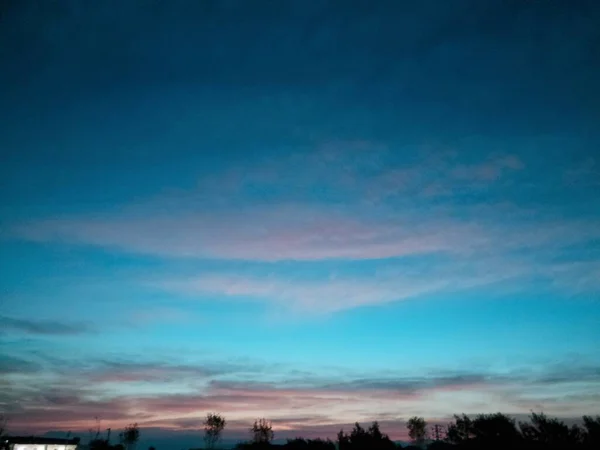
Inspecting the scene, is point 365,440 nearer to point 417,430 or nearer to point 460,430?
point 460,430

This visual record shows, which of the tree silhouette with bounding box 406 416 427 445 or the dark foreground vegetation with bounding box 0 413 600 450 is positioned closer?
the dark foreground vegetation with bounding box 0 413 600 450

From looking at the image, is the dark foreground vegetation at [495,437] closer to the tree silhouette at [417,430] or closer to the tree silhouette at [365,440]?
the tree silhouette at [365,440]

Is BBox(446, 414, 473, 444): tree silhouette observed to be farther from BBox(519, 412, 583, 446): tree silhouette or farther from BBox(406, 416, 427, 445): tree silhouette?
BBox(406, 416, 427, 445): tree silhouette

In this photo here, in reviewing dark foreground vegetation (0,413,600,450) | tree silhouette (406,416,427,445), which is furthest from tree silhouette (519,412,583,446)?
tree silhouette (406,416,427,445)

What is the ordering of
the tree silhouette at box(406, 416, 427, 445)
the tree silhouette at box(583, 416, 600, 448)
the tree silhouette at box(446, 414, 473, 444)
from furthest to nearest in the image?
the tree silhouette at box(406, 416, 427, 445), the tree silhouette at box(446, 414, 473, 444), the tree silhouette at box(583, 416, 600, 448)

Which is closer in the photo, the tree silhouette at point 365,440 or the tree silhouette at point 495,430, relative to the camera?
the tree silhouette at point 495,430

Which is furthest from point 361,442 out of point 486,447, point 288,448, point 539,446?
point 539,446

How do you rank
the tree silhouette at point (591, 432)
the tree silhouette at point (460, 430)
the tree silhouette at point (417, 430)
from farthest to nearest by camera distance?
the tree silhouette at point (417, 430)
the tree silhouette at point (460, 430)
the tree silhouette at point (591, 432)

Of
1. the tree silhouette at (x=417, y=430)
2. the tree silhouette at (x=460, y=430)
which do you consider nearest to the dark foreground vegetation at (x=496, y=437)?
the tree silhouette at (x=460, y=430)

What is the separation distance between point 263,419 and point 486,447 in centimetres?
7689

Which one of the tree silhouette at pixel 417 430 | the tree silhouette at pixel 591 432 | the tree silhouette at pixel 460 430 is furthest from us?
the tree silhouette at pixel 417 430

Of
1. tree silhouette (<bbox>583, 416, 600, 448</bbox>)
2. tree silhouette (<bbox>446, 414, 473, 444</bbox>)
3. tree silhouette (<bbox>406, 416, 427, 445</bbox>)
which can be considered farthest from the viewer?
tree silhouette (<bbox>406, 416, 427, 445</bbox>)

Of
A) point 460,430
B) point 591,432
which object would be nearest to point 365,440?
point 460,430

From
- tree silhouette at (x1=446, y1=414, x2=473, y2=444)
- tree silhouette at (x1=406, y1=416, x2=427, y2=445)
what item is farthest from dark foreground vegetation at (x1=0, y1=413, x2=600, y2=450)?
tree silhouette at (x1=406, y1=416, x2=427, y2=445)
